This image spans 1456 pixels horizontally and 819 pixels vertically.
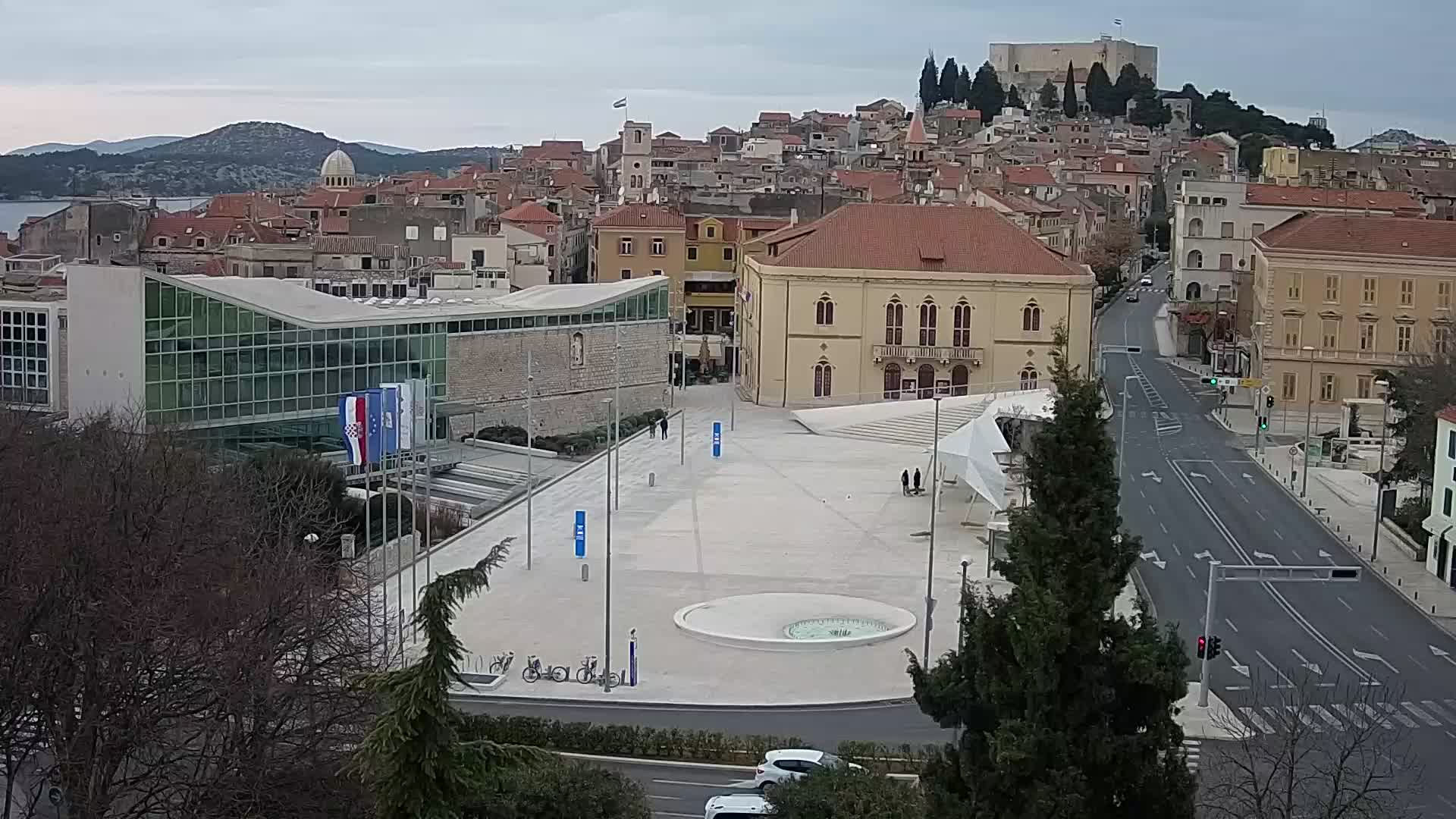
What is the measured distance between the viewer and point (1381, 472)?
130 ft

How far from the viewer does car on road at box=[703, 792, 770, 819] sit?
2111cm

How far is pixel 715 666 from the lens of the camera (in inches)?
1180

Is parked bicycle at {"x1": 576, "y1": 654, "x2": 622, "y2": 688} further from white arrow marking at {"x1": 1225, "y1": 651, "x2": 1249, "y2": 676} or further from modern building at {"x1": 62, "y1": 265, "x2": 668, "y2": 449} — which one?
modern building at {"x1": 62, "y1": 265, "x2": 668, "y2": 449}

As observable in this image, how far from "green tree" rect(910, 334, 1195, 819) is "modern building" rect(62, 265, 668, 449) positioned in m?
29.6

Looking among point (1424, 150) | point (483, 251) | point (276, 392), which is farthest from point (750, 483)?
point (1424, 150)

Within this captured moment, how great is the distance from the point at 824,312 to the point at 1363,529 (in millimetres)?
25014

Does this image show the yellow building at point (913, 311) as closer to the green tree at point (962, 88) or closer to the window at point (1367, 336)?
the window at point (1367, 336)

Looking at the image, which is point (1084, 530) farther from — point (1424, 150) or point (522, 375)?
point (1424, 150)

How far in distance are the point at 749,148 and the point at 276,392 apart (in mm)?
107607

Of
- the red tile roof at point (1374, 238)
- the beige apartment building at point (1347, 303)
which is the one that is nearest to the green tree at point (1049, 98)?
the red tile roof at point (1374, 238)

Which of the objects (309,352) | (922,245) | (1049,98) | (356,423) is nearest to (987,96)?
(1049,98)

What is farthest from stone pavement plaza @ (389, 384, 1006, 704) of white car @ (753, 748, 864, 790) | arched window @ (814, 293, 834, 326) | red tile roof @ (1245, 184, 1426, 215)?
red tile roof @ (1245, 184, 1426, 215)

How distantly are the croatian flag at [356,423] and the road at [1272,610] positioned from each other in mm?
15537

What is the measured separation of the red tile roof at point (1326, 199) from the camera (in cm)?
7831
